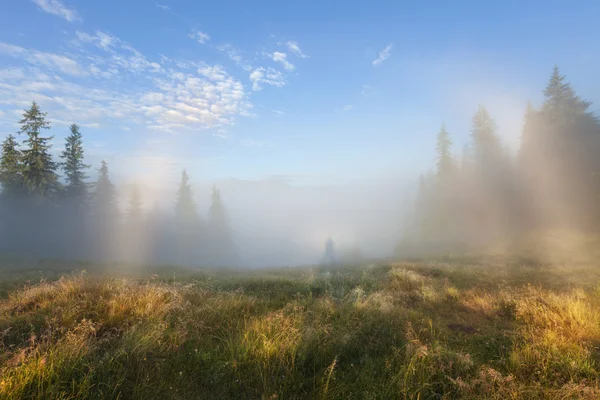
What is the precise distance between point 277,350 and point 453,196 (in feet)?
183

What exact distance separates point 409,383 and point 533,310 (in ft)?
16.5

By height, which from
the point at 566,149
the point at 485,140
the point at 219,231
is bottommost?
the point at 219,231

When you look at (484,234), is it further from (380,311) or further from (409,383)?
(409,383)

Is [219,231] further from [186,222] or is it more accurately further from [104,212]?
[104,212]

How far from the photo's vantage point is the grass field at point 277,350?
3.50 metres

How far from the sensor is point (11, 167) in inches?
1384

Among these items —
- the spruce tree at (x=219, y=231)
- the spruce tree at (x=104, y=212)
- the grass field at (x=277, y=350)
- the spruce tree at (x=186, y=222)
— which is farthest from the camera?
the spruce tree at (x=219, y=231)

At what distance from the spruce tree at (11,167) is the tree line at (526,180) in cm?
6036

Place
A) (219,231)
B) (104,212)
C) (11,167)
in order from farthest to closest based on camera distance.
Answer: (219,231) < (104,212) < (11,167)

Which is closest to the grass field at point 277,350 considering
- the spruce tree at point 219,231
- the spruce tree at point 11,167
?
the spruce tree at point 11,167

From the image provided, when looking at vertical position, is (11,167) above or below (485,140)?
below

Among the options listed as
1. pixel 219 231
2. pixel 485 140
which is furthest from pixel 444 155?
pixel 219 231

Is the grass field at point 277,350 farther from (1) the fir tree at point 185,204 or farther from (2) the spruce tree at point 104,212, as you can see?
(1) the fir tree at point 185,204

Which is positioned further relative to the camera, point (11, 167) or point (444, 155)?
point (444, 155)
